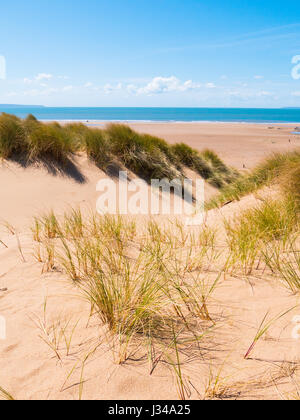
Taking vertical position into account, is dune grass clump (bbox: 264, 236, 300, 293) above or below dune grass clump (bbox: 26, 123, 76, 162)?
below

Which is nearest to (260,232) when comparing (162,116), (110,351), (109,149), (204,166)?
(110,351)

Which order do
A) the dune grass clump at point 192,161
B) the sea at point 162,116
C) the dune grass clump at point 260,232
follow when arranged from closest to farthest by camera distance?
the dune grass clump at point 260,232
the dune grass clump at point 192,161
the sea at point 162,116

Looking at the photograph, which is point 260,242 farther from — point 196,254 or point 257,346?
point 257,346

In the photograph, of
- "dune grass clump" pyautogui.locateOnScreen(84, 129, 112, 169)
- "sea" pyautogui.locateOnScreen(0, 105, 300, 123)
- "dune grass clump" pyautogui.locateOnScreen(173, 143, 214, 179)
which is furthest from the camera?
"sea" pyautogui.locateOnScreen(0, 105, 300, 123)

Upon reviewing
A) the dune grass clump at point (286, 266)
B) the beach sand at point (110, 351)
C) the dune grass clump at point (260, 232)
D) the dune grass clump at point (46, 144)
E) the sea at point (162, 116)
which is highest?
the sea at point (162, 116)

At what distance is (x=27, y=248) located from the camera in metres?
3.58

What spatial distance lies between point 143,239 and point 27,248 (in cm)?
146

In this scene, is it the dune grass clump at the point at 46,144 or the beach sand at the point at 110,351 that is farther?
the dune grass clump at the point at 46,144

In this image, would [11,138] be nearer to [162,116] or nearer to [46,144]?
[46,144]

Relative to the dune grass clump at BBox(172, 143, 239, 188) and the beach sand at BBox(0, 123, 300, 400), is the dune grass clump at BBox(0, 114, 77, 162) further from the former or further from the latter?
the beach sand at BBox(0, 123, 300, 400)

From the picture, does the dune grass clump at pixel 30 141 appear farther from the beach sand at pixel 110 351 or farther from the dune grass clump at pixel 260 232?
the dune grass clump at pixel 260 232

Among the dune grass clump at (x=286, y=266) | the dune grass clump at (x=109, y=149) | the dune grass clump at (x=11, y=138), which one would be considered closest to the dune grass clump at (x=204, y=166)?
the dune grass clump at (x=109, y=149)

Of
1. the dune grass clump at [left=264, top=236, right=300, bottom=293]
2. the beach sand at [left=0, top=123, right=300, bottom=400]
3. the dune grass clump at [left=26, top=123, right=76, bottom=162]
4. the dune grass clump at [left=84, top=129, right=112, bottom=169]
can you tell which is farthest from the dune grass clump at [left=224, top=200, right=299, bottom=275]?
the dune grass clump at [left=26, top=123, right=76, bottom=162]
